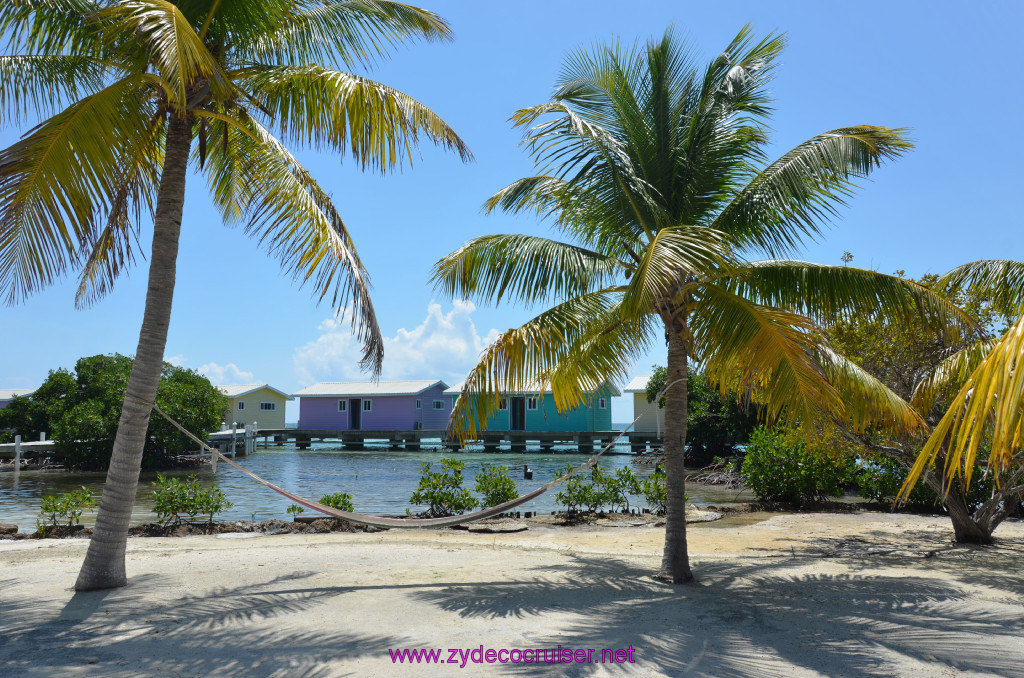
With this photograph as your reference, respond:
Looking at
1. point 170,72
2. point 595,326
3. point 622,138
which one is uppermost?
point 622,138

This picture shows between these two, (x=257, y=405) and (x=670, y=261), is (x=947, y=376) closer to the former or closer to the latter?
(x=670, y=261)

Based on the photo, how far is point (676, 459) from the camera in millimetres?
6598

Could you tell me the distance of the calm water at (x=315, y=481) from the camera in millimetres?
15000

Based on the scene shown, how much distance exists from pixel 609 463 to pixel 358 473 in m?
11.6

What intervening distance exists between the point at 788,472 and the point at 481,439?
70.6ft

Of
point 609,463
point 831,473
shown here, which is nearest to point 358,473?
point 609,463

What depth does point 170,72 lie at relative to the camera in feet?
13.8

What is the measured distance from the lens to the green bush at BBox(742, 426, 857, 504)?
13.1m

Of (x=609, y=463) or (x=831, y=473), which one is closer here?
(x=831, y=473)

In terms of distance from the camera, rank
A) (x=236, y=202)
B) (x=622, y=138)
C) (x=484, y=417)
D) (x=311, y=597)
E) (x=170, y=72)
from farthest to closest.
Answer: (x=236, y=202), (x=622, y=138), (x=484, y=417), (x=311, y=597), (x=170, y=72)

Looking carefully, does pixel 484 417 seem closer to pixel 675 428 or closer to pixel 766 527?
pixel 675 428

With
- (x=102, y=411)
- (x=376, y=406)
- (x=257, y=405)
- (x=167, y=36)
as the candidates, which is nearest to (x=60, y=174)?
(x=167, y=36)

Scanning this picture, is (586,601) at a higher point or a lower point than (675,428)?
lower

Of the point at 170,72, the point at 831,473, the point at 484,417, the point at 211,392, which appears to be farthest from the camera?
the point at 211,392
